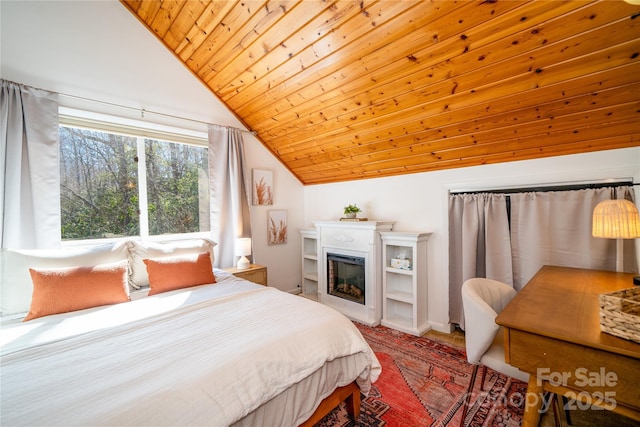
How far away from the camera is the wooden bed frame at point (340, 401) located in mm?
1382

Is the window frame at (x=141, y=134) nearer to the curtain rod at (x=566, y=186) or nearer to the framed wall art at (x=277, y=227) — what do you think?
the framed wall art at (x=277, y=227)

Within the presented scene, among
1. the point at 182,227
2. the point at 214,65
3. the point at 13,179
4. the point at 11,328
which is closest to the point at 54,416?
the point at 11,328

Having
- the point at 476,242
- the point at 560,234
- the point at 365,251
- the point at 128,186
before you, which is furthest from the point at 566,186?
the point at 128,186

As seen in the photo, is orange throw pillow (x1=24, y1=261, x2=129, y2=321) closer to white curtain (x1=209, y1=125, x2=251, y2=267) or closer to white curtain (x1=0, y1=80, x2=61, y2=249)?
white curtain (x1=0, y1=80, x2=61, y2=249)

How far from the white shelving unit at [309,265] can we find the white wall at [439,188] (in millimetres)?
396

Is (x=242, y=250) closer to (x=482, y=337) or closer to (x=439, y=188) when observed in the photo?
(x=439, y=188)

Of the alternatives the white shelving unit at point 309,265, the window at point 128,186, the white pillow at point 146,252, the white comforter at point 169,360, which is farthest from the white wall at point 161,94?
the white comforter at point 169,360

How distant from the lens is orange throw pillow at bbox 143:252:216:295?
217 cm

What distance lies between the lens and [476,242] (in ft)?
8.58

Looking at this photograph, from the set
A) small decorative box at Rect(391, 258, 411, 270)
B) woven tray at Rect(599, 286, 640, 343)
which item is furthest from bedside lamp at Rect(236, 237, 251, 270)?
woven tray at Rect(599, 286, 640, 343)

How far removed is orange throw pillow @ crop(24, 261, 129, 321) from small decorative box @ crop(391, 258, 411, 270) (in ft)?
8.09

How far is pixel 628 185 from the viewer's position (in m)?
1.90

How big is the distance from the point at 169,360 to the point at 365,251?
2.23m

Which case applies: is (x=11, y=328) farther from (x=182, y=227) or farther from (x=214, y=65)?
(x=214, y=65)
